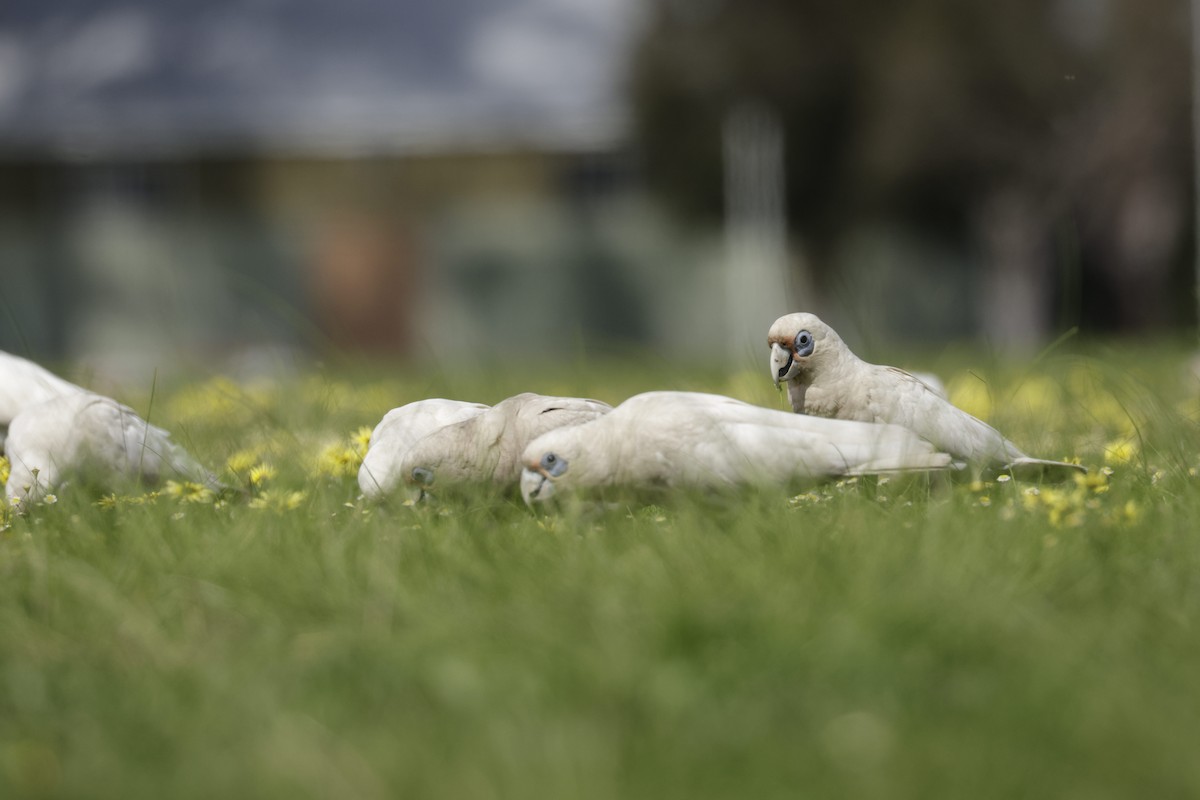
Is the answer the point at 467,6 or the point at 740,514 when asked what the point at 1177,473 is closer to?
the point at 740,514

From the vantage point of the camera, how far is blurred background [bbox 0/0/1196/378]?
1475cm

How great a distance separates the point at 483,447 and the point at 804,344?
75 centimetres

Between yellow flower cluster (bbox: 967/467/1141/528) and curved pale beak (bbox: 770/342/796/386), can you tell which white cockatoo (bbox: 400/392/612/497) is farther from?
yellow flower cluster (bbox: 967/467/1141/528)

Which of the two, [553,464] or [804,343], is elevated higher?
[804,343]

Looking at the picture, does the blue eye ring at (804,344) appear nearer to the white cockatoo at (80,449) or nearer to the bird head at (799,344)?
the bird head at (799,344)

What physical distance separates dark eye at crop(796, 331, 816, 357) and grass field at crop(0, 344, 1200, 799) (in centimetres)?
32

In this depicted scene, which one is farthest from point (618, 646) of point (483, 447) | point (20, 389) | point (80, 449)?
point (20, 389)

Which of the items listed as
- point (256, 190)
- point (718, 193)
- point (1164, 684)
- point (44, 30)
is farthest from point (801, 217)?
point (1164, 684)

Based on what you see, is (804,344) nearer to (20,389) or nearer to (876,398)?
Result: (876,398)

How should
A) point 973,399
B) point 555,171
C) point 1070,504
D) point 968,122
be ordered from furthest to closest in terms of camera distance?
point 555,171 < point 968,122 < point 973,399 < point 1070,504

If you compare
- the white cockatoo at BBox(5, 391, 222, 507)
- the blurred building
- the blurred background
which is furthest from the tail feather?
the blurred building

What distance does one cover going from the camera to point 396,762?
1286mm

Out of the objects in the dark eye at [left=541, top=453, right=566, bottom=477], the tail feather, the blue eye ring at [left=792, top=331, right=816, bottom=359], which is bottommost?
the tail feather

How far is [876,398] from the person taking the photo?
8.19ft
